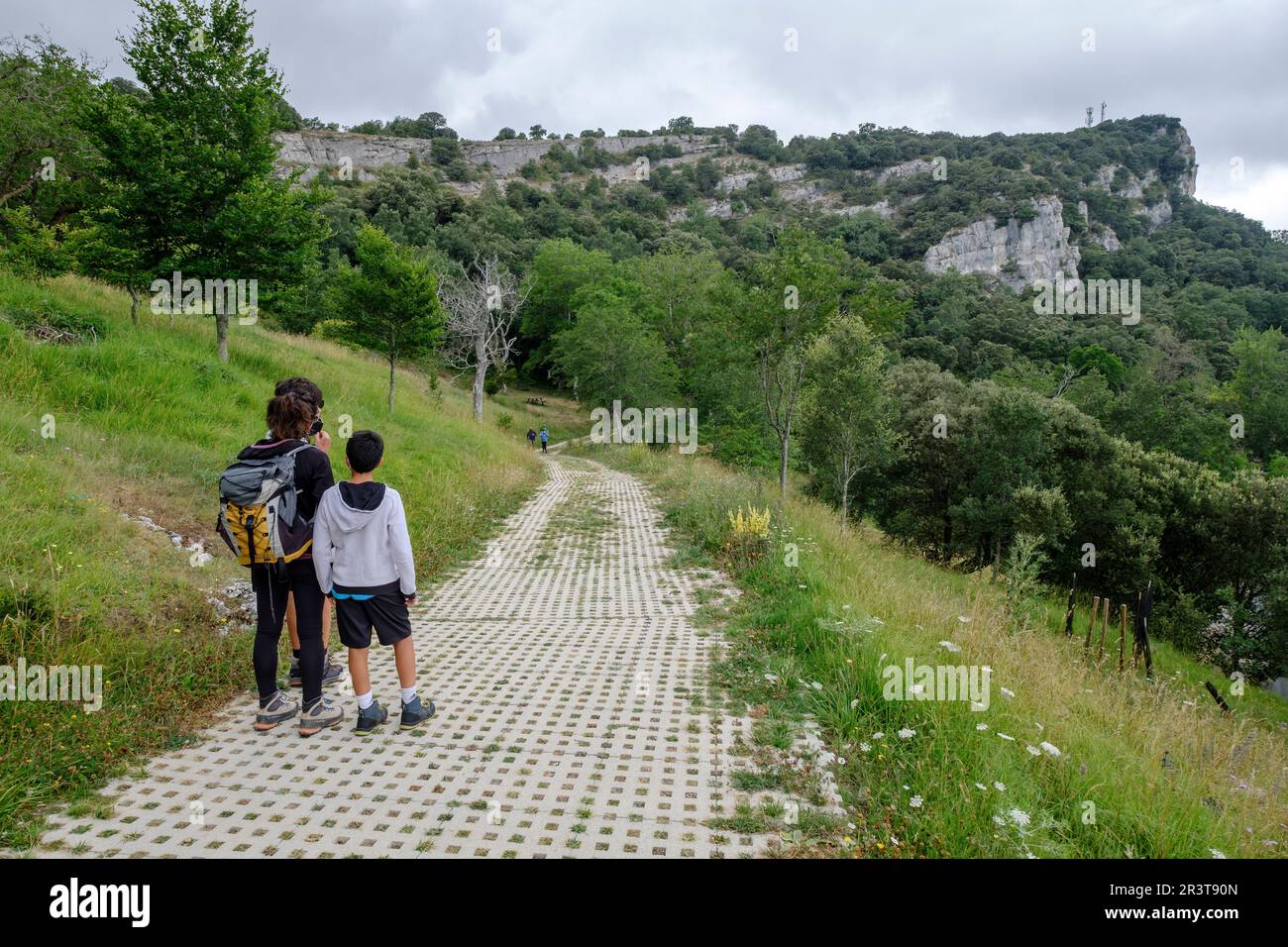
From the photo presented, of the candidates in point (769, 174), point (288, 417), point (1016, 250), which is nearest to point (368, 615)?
point (288, 417)

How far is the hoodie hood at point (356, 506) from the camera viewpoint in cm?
370

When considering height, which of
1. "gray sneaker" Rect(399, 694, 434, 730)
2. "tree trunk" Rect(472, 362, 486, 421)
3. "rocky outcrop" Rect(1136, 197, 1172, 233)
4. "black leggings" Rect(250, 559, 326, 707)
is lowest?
"gray sneaker" Rect(399, 694, 434, 730)

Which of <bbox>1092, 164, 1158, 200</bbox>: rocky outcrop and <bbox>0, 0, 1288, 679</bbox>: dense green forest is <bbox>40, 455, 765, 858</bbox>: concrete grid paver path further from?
<bbox>1092, 164, 1158, 200</bbox>: rocky outcrop

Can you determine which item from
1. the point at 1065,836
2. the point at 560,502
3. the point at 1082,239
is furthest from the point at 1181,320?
the point at 1065,836

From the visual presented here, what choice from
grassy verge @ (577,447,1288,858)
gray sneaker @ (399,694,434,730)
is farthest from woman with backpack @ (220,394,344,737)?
grassy verge @ (577,447,1288,858)

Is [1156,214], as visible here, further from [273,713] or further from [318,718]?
[273,713]

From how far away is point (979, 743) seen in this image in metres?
3.91

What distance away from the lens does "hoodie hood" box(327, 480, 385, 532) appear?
370 cm

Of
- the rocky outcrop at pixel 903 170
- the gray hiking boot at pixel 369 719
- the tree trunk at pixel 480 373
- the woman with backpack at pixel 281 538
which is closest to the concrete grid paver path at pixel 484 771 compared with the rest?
the gray hiking boot at pixel 369 719

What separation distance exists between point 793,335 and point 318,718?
1509 centimetres

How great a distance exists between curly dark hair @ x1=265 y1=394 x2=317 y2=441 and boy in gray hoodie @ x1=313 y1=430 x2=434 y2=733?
1.86 ft

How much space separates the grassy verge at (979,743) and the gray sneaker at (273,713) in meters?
3.04
